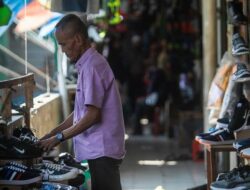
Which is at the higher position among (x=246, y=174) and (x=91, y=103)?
(x=91, y=103)

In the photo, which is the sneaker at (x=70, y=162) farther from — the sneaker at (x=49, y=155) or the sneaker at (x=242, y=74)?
the sneaker at (x=242, y=74)

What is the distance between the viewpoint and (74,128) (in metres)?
5.11

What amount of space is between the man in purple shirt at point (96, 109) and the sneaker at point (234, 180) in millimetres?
714

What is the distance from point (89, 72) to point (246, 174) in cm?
130

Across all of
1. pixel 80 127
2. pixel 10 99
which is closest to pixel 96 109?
pixel 80 127

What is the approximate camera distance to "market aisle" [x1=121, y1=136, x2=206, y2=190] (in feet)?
32.3

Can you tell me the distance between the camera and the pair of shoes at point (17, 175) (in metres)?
4.82

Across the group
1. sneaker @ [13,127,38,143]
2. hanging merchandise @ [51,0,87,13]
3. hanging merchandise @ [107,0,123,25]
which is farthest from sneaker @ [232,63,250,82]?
hanging merchandise @ [107,0,123,25]

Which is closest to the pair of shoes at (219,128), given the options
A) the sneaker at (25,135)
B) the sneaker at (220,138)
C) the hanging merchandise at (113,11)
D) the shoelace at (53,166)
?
the sneaker at (220,138)

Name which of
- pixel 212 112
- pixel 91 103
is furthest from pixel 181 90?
pixel 91 103

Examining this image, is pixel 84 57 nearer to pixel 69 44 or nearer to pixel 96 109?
pixel 69 44

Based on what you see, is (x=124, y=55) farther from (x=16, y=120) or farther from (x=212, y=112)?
(x=16, y=120)

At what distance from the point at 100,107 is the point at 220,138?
1.95 m

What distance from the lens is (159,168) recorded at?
37.2ft
